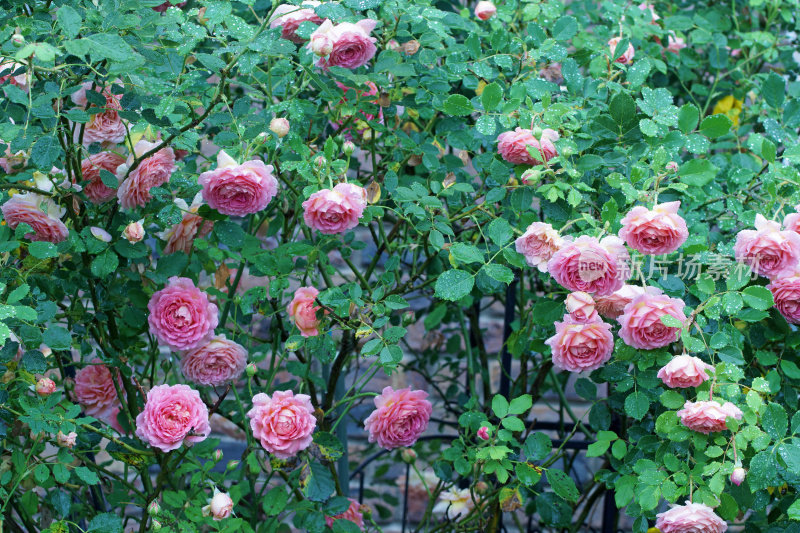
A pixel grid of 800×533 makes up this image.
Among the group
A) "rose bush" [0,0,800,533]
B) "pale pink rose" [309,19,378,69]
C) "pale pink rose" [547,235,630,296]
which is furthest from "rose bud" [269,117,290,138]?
"pale pink rose" [547,235,630,296]

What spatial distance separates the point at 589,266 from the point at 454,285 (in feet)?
0.75

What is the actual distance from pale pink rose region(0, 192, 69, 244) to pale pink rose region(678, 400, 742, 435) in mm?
958

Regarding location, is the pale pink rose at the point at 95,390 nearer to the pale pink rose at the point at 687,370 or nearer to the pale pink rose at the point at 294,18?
the pale pink rose at the point at 294,18

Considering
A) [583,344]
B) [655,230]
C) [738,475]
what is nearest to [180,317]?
[583,344]

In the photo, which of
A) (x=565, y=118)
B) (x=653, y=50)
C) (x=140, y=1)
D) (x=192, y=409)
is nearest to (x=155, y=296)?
(x=192, y=409)

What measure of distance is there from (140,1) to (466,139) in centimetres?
56

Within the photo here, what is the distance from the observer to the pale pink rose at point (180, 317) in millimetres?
1231

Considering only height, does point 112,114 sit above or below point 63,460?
above

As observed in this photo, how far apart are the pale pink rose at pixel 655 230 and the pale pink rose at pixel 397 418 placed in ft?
1.58

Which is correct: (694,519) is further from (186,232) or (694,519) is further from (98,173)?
(98,173)

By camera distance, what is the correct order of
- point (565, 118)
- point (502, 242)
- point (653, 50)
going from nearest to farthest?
point (502, 242) → point (565, 118) → point (653, 50)

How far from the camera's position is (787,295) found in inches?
43.8

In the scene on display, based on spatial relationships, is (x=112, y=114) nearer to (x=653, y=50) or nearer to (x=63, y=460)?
(x=63, y=460)

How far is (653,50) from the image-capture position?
1.64 meters
